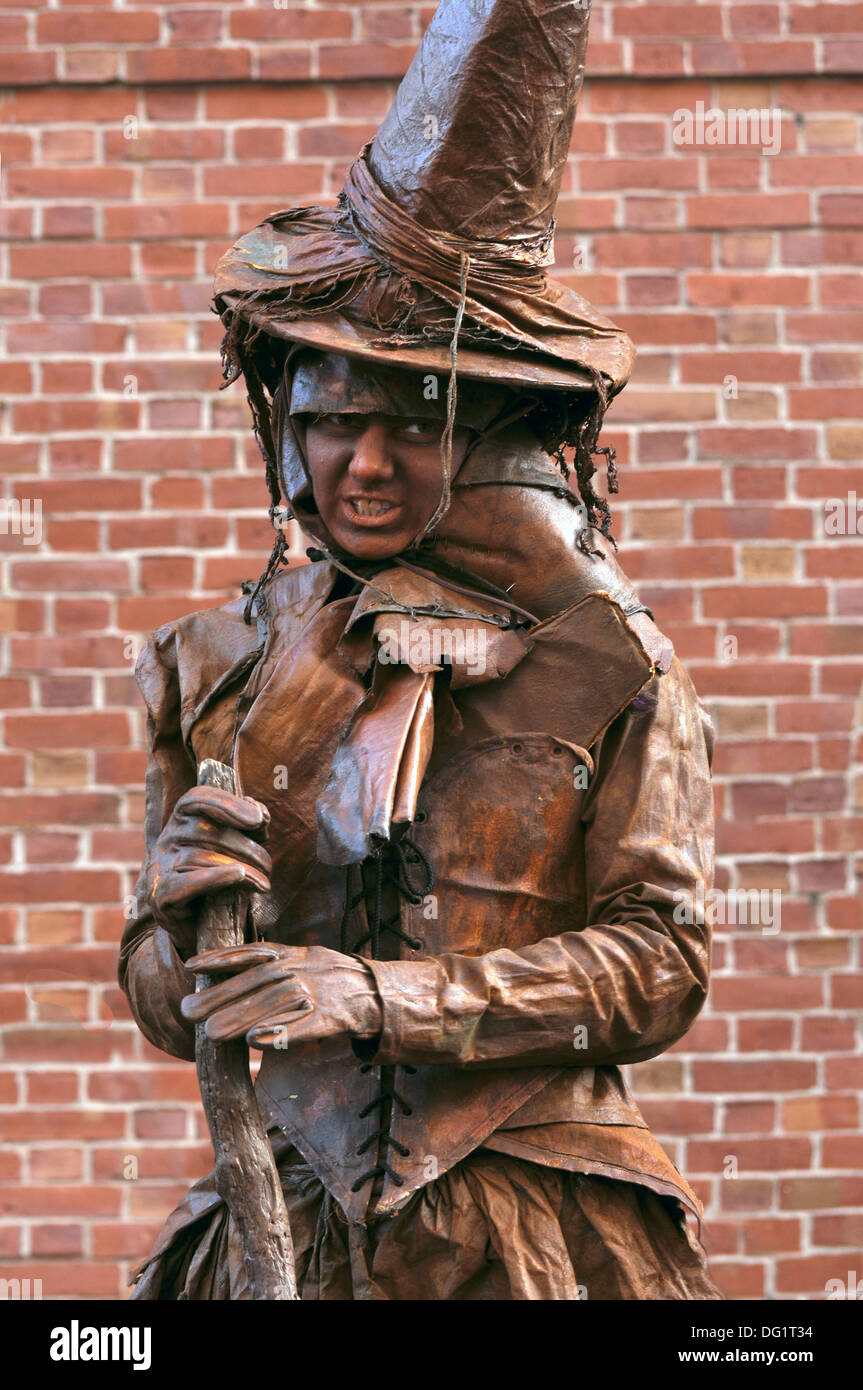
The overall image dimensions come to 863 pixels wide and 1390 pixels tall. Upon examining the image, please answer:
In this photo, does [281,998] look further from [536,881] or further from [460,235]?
[460,235]

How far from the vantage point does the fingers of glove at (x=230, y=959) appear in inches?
110

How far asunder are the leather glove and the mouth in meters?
0.59

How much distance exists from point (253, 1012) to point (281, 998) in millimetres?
37

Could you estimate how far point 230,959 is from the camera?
2797mm

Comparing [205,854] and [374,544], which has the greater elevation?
[374,544]

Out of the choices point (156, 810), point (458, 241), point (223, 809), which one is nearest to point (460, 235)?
point (458, 241)

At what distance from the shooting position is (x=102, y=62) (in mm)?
5016

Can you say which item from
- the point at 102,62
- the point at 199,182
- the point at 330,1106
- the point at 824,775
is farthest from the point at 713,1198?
the point at 102,62

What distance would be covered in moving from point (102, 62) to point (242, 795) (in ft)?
8.28

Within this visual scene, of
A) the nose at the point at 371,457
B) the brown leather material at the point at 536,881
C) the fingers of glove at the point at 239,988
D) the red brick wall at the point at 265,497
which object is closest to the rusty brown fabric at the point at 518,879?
the brown leather material at the point at 536,881

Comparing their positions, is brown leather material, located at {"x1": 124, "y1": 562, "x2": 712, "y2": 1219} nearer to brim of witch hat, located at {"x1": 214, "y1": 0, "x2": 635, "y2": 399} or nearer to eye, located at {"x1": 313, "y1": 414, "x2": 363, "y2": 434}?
eye, located at {"x1": 313, "y1": 414, "x2": 363, "y2": 434}

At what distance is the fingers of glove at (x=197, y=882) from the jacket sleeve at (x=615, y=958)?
217 mm

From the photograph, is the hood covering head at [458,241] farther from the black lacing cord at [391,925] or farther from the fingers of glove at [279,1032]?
the fingers of glove at [279,1032]

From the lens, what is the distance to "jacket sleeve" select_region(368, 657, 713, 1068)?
2.91 metres
